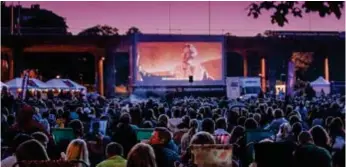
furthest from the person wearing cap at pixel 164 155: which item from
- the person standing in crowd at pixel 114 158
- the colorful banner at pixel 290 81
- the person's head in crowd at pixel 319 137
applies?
the colorful banner at pixel 290 81

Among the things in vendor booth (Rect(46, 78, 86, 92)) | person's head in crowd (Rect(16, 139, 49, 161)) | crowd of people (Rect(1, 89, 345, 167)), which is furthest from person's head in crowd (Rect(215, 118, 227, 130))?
vendor booth (Rect(46, 78, 86, 92))

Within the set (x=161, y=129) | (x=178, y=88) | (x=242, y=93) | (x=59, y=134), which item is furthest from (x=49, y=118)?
(x=242, y=93)

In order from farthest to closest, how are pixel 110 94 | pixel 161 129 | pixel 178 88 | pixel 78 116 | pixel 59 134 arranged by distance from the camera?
pixel 110 94, pixel 178 88, pixel 78 116, pixel 59 134, pixel 161 129

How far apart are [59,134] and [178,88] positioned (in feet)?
153

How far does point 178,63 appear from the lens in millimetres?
63562

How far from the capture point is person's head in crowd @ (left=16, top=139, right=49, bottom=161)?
8.82 metres

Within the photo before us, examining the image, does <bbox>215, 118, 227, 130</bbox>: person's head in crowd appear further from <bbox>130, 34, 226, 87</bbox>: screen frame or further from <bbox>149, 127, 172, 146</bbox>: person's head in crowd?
<bbox>130, 34, 226, 87</bbox>: screen frame

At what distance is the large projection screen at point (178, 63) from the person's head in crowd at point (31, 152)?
52207 mm

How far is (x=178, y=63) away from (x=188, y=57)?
1114 millimetres

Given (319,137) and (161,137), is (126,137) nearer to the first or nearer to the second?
(161,137)

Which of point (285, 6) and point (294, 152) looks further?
point (294, 152)

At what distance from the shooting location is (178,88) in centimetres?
6109

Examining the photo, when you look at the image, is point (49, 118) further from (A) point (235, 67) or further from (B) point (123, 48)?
(A) point (235, 67)

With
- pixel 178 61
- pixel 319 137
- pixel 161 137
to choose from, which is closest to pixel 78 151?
pixel 161 137
